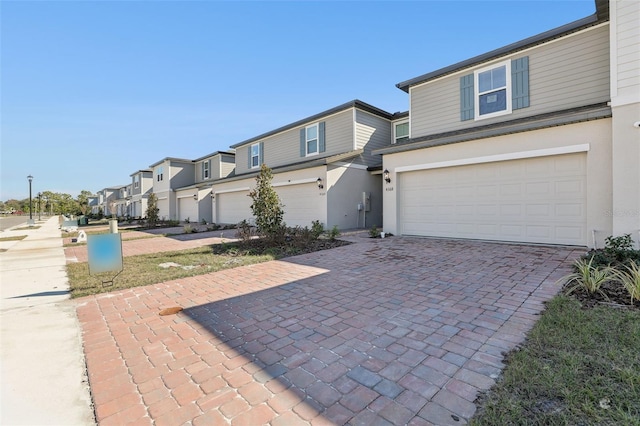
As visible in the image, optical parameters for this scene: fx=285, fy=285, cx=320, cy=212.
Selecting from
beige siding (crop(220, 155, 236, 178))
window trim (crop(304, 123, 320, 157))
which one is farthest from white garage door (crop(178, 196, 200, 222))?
window trim (crop(304, 123, 320, 157))

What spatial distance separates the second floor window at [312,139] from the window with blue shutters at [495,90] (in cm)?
788

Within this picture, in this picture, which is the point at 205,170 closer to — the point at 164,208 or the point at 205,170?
the point at 205,170

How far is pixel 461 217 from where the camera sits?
32.3 ft

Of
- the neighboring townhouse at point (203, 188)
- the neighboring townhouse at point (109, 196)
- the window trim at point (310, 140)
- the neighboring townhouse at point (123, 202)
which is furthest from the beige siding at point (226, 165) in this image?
the neighboring townhouse at point (109, 196)

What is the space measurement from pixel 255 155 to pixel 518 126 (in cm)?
1635

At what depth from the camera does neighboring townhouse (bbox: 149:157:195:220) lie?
1105 inches

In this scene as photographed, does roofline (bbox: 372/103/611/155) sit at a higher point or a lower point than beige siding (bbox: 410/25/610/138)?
lower

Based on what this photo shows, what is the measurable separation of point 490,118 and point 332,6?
6.80 metres

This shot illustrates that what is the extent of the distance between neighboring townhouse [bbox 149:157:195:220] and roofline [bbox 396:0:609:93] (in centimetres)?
2432

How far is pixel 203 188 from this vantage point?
78.2 feet

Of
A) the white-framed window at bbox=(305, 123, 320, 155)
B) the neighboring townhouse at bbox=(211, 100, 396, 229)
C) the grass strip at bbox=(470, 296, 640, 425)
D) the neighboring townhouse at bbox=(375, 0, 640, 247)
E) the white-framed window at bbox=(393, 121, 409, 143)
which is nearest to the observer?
the grass strip at bbox=(470, 296, 640, 425)

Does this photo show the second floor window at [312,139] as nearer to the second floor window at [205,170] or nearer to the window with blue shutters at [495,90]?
the window with blue shutters at [495,90]

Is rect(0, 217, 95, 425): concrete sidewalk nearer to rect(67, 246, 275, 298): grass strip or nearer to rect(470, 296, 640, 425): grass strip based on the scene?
rect(67, 246, 275, 298): grass strip

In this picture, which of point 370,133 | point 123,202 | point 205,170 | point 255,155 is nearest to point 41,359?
point 370,133
